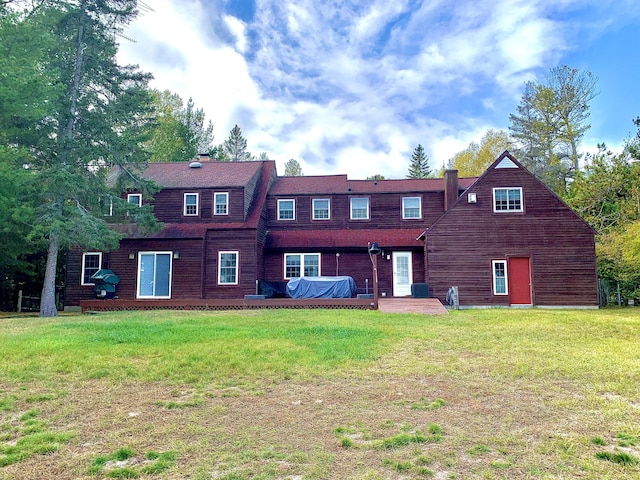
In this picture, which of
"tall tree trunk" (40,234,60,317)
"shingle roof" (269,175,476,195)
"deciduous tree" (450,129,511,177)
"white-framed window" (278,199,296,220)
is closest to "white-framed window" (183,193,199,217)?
"shingle roof" (269,175,476,195)

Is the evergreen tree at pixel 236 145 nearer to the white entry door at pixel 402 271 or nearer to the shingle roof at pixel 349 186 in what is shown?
the shingle roof at pixel 349 186

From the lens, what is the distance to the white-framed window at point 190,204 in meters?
20.2

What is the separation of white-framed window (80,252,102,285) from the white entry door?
14.5 m

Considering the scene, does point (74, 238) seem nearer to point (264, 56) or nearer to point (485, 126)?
point (264, 56)

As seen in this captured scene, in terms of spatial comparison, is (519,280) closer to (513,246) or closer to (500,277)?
(500,277)

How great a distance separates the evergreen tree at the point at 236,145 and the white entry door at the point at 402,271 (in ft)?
105

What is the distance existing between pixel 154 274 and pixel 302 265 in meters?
7.14

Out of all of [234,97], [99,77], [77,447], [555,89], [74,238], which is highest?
[555,89]

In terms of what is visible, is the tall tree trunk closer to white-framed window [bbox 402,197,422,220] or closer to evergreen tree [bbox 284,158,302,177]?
white-framed window [bbox 402,197,422,220]

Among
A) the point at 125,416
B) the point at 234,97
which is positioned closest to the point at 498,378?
the point at 125,416

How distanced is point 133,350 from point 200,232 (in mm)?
12386

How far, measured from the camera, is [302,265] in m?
20.0

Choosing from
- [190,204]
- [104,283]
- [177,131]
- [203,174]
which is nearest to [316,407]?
[104,283]

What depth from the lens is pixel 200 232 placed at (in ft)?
62.2
